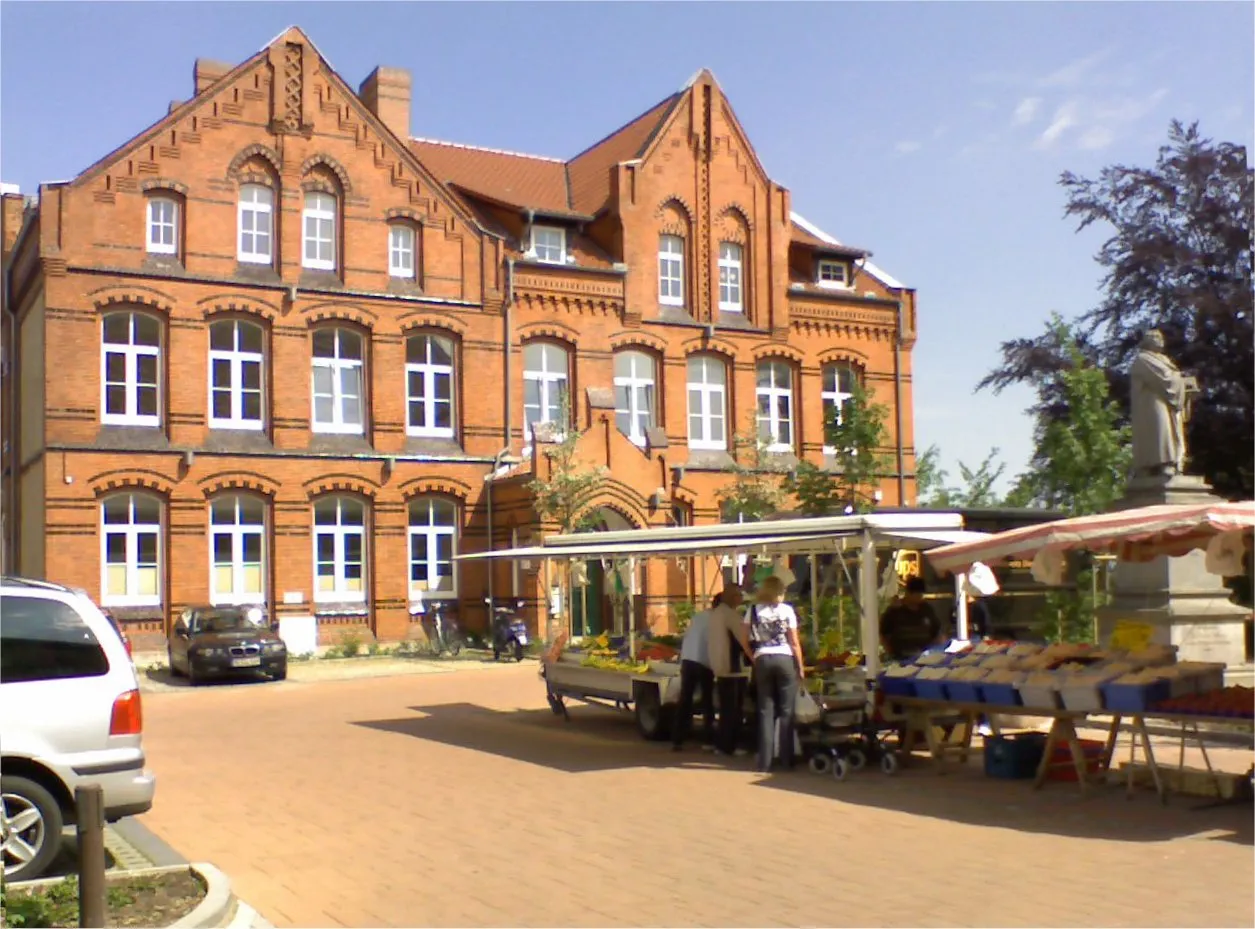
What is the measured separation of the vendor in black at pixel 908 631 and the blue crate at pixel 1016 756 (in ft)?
10.3

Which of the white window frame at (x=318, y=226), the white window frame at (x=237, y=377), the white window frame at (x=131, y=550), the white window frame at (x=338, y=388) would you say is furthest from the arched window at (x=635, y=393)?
the white window frame at (x=131, y=550)

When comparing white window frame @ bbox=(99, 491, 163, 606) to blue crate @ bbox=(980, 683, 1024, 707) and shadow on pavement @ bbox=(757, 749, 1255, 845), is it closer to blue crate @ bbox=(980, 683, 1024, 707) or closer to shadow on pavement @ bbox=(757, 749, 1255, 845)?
shadow on pavement @ bbox=(757, 749, 1255, 845)

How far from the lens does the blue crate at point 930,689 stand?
1287 centimetres

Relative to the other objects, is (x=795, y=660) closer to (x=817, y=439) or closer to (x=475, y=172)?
(x=817, y=439)

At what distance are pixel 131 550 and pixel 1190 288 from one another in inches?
1024

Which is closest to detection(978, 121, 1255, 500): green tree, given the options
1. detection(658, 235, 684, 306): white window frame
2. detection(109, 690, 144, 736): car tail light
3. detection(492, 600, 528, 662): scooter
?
detection(658, 235, 684, 306): white window frame

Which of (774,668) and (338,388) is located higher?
(338,388)

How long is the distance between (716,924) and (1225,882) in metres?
3.13

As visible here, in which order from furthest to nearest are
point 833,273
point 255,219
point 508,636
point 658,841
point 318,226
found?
point 833,273 → point 318,226 → point 255,219 → point 508,636 → point 658,841

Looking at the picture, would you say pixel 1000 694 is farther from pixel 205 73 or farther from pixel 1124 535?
pixel 205 73

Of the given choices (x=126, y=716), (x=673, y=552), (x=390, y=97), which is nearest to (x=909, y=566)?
(x=673, y=552)

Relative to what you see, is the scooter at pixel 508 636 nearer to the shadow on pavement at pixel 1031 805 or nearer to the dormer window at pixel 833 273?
the dormer window at pixel 833 273

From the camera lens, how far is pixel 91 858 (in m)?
6.80

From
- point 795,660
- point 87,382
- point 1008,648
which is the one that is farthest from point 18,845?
point 87,382
